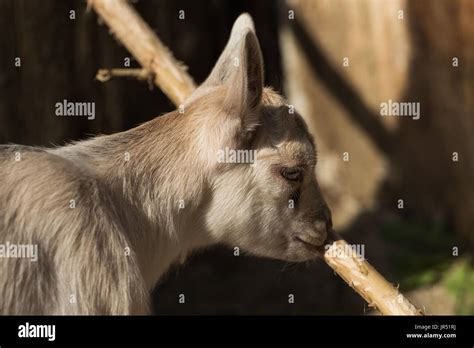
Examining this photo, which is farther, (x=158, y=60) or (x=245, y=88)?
(x=158, y=60)

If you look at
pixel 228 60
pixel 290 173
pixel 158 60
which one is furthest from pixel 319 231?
pixel 158 60

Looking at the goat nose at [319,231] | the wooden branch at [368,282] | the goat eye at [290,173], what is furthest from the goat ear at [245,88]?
the wooden branch at [368,282]

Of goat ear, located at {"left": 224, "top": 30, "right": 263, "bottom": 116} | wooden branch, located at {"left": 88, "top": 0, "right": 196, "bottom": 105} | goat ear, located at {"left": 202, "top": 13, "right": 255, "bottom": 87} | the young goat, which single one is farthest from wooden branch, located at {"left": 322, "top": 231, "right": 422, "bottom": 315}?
wooden branch, located at {"left": 88, "top": 0, "right": 196, "bottom": 105}

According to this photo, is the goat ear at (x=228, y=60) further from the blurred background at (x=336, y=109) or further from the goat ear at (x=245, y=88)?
the blurred background at (x=336, y=109)

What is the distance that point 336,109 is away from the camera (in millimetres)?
13195

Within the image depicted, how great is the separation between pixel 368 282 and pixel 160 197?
153cm

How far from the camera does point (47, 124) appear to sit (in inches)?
398

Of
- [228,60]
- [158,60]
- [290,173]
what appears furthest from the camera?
[158,60]

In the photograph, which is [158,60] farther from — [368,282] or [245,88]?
[368,282]

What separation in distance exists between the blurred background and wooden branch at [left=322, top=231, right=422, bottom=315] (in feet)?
11.1

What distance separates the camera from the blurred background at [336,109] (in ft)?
33.1

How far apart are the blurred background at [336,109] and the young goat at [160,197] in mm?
3533

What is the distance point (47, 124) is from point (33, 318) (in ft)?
15.8

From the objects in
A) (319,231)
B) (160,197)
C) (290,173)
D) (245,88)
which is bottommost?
(319,231)
